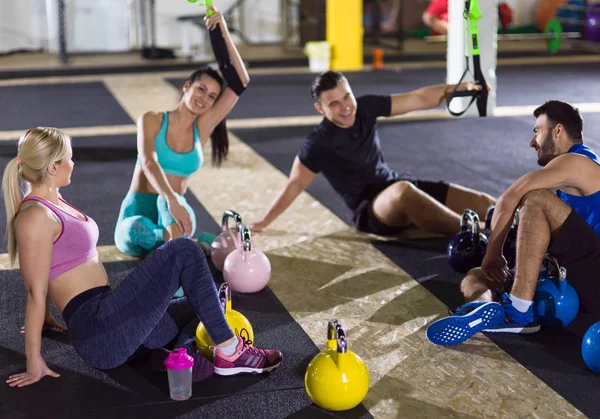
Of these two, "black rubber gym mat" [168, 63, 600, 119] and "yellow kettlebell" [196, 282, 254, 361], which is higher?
"black rubber gym mat" [168, 63, 600, 119]

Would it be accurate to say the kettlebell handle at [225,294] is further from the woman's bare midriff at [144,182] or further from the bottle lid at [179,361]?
the woman's bare midriff at [144,182]

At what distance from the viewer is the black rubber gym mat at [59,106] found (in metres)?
8.37

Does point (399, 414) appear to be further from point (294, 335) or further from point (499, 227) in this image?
point (499, 227)

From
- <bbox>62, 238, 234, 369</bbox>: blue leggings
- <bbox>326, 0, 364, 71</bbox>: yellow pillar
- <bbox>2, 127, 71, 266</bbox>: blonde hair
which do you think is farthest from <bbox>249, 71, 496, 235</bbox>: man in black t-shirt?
<bbox>326, 0, 364, 71</bbox>: yellow pillar

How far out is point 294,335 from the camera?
3.42 metres

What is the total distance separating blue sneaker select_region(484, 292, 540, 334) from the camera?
3309 millimetres

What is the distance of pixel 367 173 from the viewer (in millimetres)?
4656

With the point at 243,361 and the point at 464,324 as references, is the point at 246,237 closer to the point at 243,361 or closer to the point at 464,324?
the point at 243,361

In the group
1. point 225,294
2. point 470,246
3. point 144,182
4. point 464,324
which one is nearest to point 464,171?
point 470,246

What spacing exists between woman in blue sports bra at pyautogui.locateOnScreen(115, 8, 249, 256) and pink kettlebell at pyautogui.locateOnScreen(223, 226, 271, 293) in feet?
1.45

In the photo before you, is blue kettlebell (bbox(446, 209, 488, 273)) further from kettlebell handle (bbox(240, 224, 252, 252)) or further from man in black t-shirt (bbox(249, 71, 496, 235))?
kettlebell handle (bbox(240, 224, 252, 252))

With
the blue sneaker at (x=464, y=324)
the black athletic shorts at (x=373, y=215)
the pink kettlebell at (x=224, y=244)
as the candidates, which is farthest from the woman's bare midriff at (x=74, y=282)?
the black athletic shorts at (x=373, y=215)

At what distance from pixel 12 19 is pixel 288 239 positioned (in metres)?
11.4

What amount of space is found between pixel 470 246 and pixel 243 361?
4.77ft
